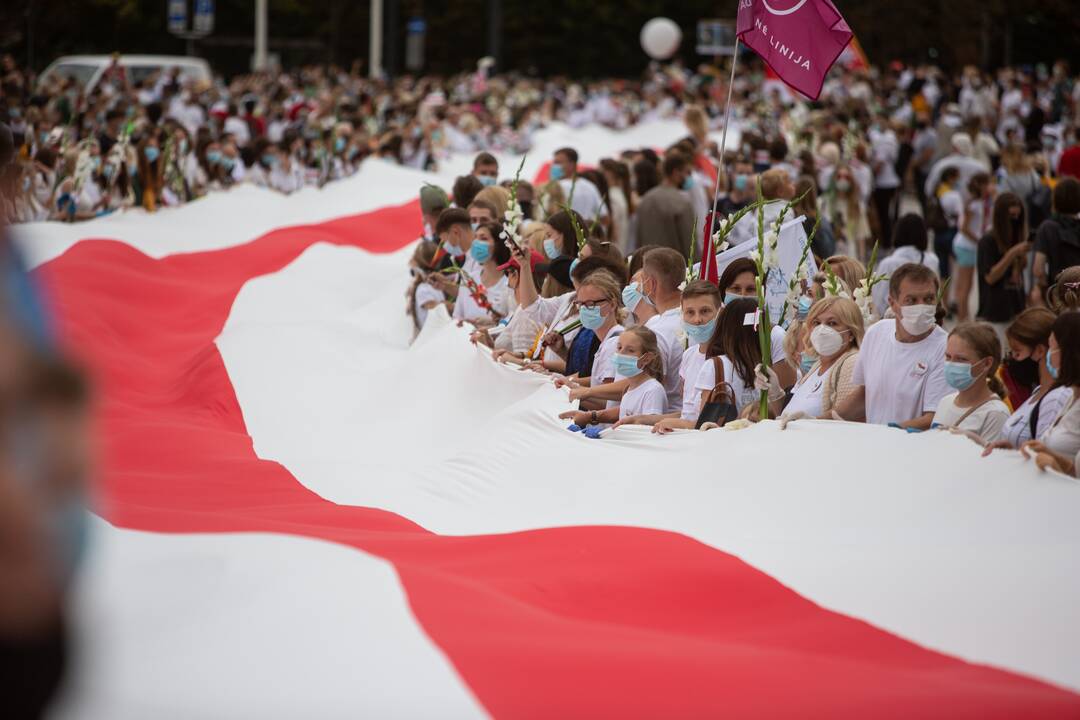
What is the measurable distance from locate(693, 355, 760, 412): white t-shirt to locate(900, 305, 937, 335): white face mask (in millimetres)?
677

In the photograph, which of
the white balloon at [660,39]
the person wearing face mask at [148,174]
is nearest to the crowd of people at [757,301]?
the person wearing face mask at [148,174]

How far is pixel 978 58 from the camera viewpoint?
138 feet

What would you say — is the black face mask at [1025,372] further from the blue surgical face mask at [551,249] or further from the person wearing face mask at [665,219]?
the person wearing face mask at [665,219]

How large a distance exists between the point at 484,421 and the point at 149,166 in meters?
7.74

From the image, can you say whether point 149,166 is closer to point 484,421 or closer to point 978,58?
point 484,421

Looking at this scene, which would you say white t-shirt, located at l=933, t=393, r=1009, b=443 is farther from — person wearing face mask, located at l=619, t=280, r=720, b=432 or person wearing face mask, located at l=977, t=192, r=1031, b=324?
person wearing face mask, located at l=977, t=192, r=1031, b=324

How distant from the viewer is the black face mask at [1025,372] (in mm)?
5695

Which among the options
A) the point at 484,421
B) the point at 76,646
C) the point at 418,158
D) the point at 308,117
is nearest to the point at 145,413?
the point at 484,421

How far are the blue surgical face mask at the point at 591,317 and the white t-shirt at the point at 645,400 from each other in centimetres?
57

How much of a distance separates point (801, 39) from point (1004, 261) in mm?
3265

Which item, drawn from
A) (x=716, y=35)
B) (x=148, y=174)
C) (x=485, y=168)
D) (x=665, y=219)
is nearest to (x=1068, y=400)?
(x=665, y=219)

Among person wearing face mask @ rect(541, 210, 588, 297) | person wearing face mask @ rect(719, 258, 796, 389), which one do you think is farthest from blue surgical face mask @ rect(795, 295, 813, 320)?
person wearing face mask @ rect(541, 210, 588, 297)

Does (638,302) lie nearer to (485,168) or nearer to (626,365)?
(626,365)

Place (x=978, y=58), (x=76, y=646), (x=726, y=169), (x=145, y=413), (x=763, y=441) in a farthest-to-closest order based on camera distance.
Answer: (x=978, y=58) < (x=726, y=169) < (x=145, y=413) < (x=763, y=441) < (x=76, y=646)
